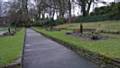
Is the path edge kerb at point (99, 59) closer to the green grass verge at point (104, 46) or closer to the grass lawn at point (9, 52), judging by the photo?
the green grass verge at point (104, 46)

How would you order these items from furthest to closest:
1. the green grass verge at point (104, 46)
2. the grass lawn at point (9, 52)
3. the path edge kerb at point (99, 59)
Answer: the green grass verge at point (104, 46)
the grass lawn at point (9, 52)
the path edge kerb at point (99, 59)

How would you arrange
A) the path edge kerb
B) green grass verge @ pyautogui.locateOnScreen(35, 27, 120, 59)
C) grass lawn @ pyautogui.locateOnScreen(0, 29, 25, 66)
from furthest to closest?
green grass verge @ pyautogui.locateOnScreen(35, 27, 120, 59), grass lawn @ pyautogui.locateOnScreen(0, 29, 25, 66), the path edge kerb

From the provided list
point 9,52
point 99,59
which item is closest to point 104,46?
point 99,59

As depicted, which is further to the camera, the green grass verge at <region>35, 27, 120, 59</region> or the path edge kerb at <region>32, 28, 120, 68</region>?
the green grass verge at <region>35, 27, 120, 59</region>

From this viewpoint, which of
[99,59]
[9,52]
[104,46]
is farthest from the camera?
[104,46]

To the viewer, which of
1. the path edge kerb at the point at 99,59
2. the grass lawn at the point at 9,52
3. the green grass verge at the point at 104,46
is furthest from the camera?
the green grass verge at the point at 104,46

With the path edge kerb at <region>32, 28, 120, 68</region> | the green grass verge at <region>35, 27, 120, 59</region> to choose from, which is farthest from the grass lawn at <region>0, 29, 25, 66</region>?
the green grass verge at <region>35, 27, 120, 59</region>

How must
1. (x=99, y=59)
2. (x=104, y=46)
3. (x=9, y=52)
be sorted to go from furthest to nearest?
(x=104, y=46) < (x=9, y=52) < (x=99, y=59)

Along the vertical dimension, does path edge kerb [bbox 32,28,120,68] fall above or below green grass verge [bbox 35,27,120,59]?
below

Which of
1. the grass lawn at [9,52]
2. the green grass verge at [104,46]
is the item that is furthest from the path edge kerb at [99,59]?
the grass lawn at [9,52]

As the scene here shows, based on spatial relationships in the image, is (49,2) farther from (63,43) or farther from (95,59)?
(95,59)

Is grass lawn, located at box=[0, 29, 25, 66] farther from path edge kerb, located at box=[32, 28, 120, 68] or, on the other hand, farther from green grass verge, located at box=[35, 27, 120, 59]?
green grass verge, located at box=[35, 27, 120, 59]

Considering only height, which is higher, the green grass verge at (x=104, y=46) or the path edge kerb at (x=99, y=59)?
the green grass verge at (x=104, y=46)

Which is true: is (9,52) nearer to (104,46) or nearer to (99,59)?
(99,59)
